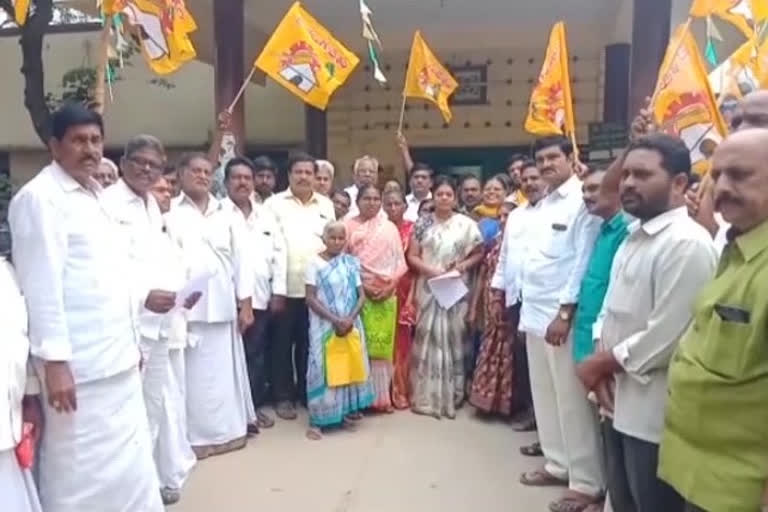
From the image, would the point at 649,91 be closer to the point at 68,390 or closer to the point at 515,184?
the point at 515,184

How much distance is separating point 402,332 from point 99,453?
287 centimetres

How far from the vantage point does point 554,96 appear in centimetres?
522

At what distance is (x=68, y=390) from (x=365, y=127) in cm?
956

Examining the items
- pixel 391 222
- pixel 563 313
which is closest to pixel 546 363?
pixel 563 313

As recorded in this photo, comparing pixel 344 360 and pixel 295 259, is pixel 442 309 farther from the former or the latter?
pixel 295 259

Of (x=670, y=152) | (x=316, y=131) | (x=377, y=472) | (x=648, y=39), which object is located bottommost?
(x=377, y=472)

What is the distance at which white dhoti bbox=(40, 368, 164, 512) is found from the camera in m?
2.71

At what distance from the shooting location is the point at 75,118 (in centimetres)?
271

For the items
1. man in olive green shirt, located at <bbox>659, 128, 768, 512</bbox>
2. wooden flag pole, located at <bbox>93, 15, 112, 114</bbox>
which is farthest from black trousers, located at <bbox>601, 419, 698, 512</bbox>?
wooden flag pole, located at <bbox>93, 15, 112, 114</bbox>

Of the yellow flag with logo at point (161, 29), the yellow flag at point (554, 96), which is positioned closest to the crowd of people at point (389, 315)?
the yellow flag at point (554, 96)

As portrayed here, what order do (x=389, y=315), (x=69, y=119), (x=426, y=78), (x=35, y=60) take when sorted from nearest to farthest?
(x=69, y=119) → (x=389, y=315) → (x=426, y=78) → (x=35, y=60)

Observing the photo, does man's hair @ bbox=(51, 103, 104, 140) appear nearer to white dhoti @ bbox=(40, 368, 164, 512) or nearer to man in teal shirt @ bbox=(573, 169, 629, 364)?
white dhoti @ bbox=(40, 368, 164, 512)

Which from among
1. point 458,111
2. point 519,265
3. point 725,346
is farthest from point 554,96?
point 458,111

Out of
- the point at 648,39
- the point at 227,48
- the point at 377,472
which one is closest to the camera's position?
the point at 377,472
